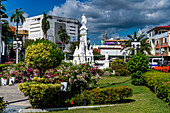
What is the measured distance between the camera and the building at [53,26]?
130625mm

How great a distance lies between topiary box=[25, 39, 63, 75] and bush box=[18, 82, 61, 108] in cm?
115

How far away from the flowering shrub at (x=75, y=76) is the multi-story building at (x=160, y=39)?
42.5 meters

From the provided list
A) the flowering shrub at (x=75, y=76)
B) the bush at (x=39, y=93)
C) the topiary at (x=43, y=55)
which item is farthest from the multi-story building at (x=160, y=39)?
the bush at (x=39, y=93)

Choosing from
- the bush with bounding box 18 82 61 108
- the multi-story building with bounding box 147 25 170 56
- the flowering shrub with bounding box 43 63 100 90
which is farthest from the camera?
the multi-story building with bounding box 147 25 170 56

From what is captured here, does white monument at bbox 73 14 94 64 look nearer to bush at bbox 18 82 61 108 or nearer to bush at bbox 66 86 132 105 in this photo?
bush at bbox 66 86 132 105

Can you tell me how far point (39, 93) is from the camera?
280 inches

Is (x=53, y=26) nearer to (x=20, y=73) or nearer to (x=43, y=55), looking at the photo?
(x=20, y=73)

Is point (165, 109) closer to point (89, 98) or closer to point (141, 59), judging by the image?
point (89, 98)

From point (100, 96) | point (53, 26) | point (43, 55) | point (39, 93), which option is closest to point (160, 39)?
point (100, 96)

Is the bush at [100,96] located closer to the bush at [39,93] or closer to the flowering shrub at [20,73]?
the bush at [39,93]

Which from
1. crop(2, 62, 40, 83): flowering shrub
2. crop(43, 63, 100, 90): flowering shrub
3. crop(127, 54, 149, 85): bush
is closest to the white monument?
crop(2, 62, 40, 83): flowering shrub

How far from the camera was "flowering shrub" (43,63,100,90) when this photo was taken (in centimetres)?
969

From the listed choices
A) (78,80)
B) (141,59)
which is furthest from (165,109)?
(141,59)

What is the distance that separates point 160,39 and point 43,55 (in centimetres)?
5194
